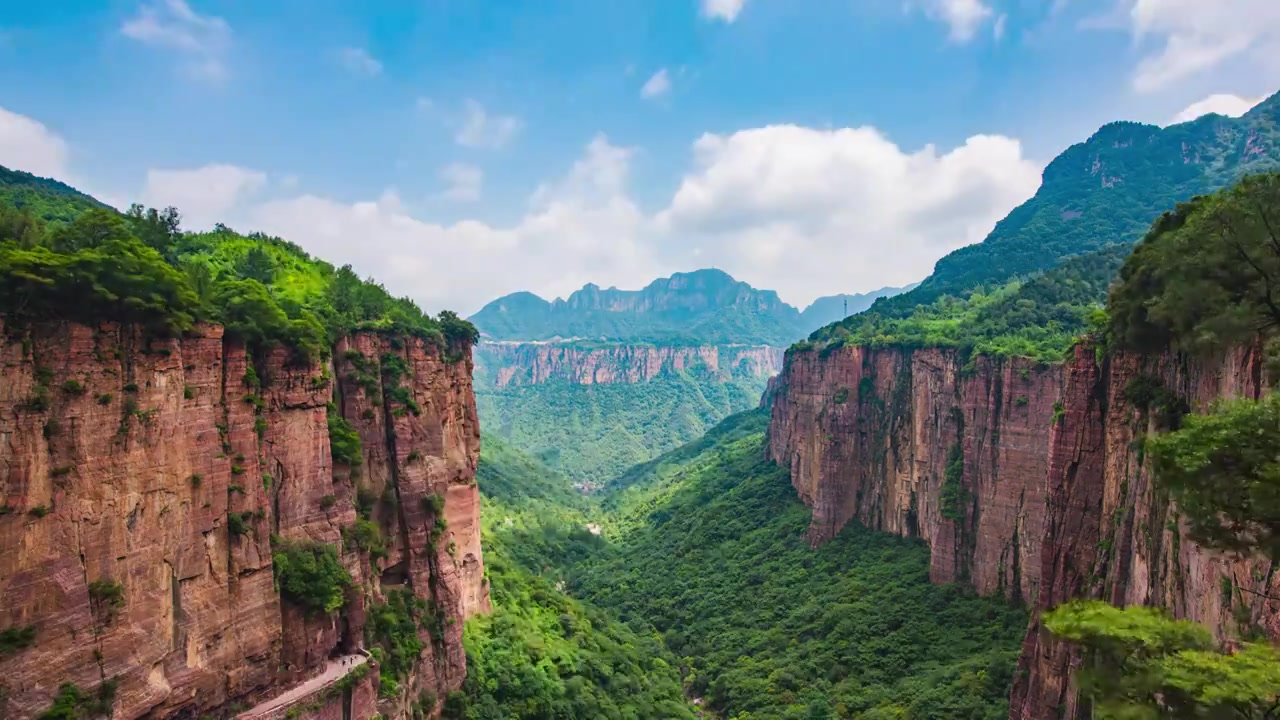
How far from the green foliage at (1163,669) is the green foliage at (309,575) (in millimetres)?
25475

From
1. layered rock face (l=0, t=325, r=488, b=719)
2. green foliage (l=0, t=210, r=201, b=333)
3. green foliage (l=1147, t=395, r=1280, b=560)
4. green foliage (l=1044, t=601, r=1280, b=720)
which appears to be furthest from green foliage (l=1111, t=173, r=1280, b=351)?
layered rock face (l=0, t=325, r=488, b=719)

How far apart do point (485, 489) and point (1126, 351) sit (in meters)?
84.6

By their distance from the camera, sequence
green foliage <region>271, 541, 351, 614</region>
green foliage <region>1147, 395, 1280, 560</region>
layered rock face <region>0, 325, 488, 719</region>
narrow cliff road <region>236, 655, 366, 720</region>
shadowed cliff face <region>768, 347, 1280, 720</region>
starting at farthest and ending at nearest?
green foliage <region>271, 541, 351, 614</region>
narrow cliff road <region>236, 655, 366, 720</region>
shadowed cliff face <region>768, 347, 1280, 720</region>
layered rock face <region>0, 325, 488, 719</region>
green foliage <region>1147, 395, 1280, 560</region>

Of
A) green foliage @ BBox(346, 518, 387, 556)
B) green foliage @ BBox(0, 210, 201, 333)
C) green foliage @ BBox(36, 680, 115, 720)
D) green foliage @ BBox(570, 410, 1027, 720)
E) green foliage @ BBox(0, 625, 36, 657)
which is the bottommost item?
green foliage @ BBox(570, 410, 1027, 720)

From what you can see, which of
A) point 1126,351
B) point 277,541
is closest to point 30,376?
point 277,541

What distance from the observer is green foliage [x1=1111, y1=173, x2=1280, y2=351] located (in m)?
15.6

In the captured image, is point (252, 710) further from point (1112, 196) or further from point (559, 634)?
point (1112, 196)

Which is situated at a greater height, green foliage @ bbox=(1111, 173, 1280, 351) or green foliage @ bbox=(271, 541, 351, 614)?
green foliage @ bbox=(1111, 173, 1280, 351)

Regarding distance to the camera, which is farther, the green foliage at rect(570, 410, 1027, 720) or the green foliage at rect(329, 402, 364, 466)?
the green foliage at rect(570, 410, 1027, 720)

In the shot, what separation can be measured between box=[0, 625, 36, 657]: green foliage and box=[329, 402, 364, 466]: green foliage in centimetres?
1294

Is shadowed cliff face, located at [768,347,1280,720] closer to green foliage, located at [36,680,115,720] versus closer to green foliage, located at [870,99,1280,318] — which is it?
green foliage, located at [870,99,1280,318]

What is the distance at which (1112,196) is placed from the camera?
10681cm

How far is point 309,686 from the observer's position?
2706cm

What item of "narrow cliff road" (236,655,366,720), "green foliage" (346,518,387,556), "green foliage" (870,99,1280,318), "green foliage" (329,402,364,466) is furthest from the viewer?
"green foliage" (870,99,1280,318)
